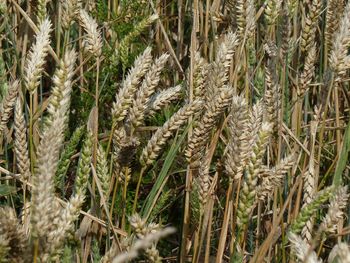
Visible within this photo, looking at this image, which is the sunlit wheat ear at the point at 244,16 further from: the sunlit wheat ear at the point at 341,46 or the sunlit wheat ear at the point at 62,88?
the sunlit wheat ear at the point at 62,88

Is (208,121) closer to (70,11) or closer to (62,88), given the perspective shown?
(62,88)

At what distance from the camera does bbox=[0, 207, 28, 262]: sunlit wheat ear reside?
3.66ft

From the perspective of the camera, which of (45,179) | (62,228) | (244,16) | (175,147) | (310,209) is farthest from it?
(244,16)

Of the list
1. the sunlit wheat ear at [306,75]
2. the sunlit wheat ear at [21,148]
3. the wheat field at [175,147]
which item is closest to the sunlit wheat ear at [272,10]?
the wheat field at [175,147]

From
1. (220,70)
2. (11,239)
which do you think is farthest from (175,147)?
(11,239)

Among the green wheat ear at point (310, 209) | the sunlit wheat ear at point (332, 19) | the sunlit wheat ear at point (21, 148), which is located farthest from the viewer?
the sunlit wheat ear at point (332, 19)

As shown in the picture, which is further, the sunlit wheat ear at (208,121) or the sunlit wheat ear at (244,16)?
the sunlit wheat ear at (244,16)

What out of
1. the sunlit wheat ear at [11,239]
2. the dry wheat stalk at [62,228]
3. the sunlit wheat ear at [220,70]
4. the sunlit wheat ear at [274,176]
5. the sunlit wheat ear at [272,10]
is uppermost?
the sunlit wheat ear at [272,10]

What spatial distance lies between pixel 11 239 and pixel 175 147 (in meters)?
0.55

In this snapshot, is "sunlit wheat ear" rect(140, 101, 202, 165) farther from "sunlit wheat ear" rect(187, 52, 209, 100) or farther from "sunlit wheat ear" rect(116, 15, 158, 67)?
"sunlit wheat ear" rect(116, 15, 158, 67)

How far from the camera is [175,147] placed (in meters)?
1.61

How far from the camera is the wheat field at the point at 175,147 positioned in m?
1.27

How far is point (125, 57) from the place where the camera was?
1979 millimetres

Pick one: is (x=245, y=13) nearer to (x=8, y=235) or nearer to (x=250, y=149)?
(x=250, y=149)
